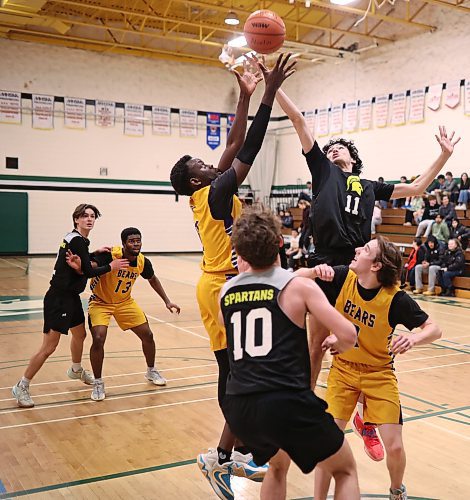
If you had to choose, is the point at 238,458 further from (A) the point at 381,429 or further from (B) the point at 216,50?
(B) the point at 216,50

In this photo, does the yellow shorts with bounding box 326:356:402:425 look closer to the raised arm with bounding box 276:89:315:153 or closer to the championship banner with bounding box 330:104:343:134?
the raised arm with bounding box 276:89:315:153

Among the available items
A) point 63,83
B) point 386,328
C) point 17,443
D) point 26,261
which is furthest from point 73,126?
point 386,328

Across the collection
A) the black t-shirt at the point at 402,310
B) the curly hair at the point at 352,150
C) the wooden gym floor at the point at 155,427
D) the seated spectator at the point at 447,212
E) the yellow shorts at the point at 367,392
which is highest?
the curly hair at the point at 352,150

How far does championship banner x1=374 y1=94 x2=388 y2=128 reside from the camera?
62.4ft

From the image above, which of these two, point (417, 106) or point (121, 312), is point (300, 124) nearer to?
point (121, 312)

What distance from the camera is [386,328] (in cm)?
313

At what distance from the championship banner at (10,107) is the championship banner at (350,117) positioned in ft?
34.5

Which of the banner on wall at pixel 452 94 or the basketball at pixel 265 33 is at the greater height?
the banner on wall at pixel 452 94

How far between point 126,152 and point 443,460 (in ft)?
62.3

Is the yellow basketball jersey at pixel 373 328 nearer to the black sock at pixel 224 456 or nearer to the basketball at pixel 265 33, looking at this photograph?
the black sock at pixel 224 456

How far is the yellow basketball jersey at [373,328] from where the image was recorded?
3123 millimetres

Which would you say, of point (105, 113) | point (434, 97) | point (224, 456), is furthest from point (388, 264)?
point (105, 113)

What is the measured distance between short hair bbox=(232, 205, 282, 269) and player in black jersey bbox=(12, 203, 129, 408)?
3.05 meters

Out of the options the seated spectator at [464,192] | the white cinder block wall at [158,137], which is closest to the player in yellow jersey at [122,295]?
the seated spectator at [464,192]
